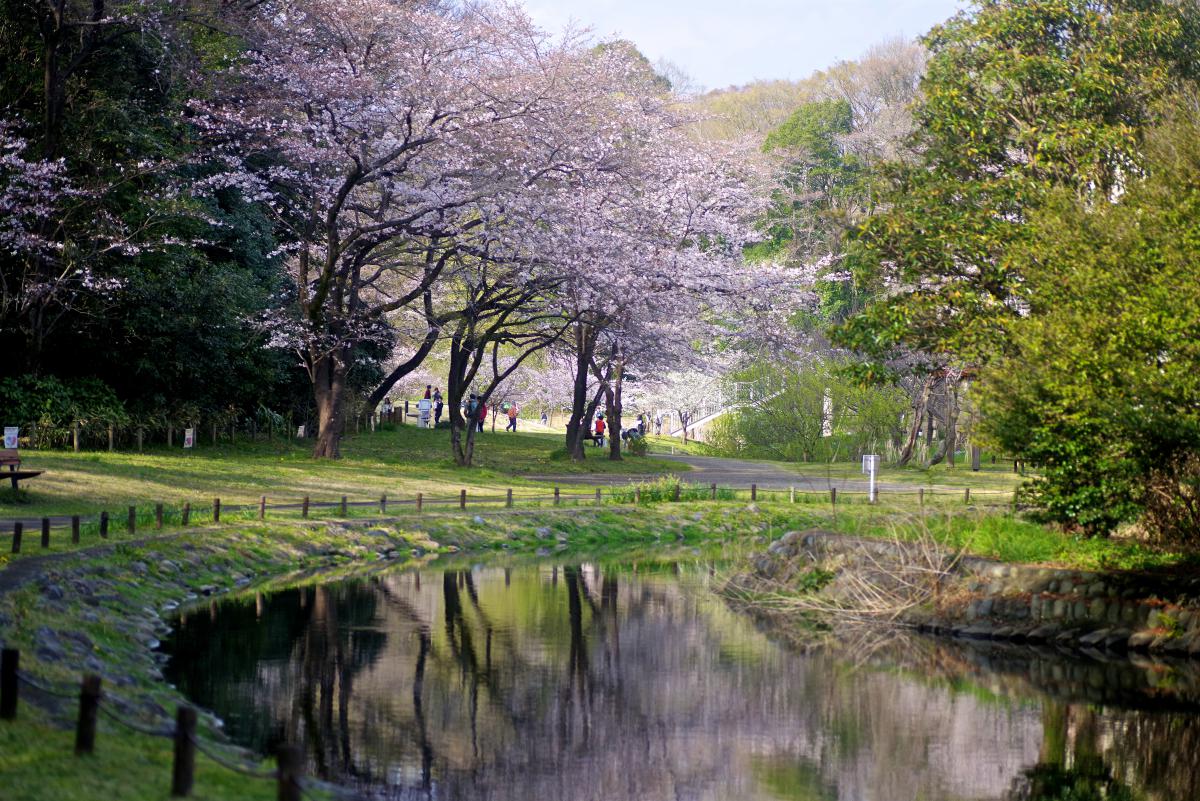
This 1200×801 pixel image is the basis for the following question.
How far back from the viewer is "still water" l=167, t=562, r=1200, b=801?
1295 centimetres

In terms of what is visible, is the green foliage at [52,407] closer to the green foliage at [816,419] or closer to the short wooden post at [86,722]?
the short wooden post at [86,722]

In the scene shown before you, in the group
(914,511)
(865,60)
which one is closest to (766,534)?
(914,511)

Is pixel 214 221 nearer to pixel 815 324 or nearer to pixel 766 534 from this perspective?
pixel 766 534

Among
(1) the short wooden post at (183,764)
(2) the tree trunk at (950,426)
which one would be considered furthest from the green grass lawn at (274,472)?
(1) the short wooden post at (183,764)

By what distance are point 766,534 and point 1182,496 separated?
1326cm

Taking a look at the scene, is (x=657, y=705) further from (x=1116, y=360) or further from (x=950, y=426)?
(x=950, y=426)

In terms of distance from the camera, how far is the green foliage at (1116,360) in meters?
17.2

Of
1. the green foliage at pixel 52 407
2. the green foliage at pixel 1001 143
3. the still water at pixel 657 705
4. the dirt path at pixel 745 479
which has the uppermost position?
the green foliage at pixel 1001 143

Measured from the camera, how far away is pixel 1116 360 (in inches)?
694

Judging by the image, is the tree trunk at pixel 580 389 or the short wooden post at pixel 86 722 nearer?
the short wooden post at pixel 86 722

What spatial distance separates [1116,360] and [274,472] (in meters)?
20.9

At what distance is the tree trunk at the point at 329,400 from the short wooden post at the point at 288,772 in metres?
28.4

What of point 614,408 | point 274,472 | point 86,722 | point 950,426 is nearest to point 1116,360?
point 86,722

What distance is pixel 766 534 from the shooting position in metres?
31.7
